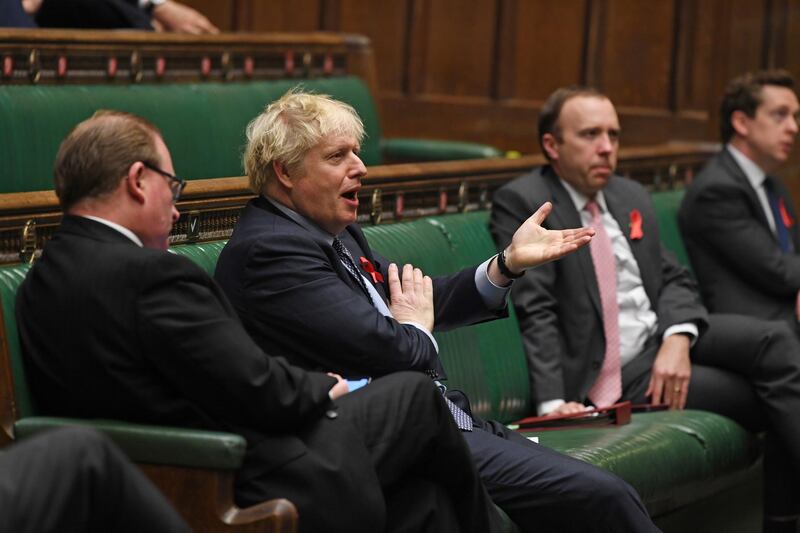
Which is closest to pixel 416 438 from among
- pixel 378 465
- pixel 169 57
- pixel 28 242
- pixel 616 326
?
pixel 378 465

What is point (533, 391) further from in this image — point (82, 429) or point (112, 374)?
point (82, 429)

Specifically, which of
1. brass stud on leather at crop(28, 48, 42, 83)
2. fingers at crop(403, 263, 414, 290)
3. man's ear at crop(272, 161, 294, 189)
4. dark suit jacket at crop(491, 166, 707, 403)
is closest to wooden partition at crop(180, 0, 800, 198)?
dark suit jacket at crop(491, 166, 707, 403)

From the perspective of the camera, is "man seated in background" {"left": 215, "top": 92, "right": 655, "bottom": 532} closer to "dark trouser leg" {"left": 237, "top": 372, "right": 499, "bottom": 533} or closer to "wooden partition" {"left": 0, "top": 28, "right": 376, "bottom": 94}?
"dark trouser leg" {"left": 237, "top": 372, "right": 499, "bottom": 533}

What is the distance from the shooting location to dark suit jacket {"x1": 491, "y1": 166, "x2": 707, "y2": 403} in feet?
12.3

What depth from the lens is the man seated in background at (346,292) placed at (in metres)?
2.74

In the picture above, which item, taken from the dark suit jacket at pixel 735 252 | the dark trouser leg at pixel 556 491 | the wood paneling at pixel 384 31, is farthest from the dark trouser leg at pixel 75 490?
the wood paneling at pixel 384 31

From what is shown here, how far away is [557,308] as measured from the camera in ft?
12.6

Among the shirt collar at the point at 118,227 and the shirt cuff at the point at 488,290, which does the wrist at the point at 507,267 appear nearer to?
the shirt cuff at the point at 488,290

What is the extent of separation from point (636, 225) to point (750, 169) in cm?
76

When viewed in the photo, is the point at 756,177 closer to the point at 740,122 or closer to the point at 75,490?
the point at 740,122

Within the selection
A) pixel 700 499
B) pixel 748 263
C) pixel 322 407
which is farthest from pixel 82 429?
pixel 748 263

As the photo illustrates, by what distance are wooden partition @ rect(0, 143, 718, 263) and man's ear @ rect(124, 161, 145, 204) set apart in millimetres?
476

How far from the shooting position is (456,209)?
161 inches

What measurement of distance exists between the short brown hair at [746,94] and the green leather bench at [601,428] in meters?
1.19
